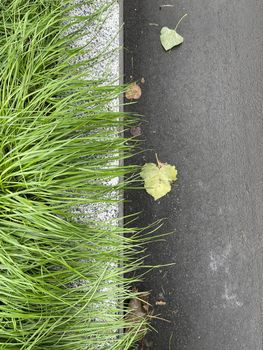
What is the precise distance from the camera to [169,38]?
2.26 meters

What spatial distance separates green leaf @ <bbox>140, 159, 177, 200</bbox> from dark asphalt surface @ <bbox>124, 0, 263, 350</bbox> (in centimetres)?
5

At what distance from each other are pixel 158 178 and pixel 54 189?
2.07 ft

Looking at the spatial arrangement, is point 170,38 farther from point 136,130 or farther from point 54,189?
point 54,189

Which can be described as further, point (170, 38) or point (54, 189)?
point (170, 38)

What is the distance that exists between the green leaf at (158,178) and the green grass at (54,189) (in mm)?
345

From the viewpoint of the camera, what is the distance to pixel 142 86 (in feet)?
7.45

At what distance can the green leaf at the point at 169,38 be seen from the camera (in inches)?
89.0

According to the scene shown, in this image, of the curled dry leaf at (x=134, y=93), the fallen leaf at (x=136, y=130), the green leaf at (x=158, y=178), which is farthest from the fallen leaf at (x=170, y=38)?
the green leaf at (x=158, y=178)

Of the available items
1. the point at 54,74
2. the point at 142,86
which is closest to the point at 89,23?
the point at 54,74

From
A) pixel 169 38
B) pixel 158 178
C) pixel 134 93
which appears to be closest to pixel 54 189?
pixel 158 178

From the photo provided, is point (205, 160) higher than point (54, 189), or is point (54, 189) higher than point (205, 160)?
point (54, 189)

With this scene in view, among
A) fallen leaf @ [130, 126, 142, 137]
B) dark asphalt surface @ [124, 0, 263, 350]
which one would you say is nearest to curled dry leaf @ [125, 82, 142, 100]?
dark asphalt surface @ [124, 0, 263, 350]

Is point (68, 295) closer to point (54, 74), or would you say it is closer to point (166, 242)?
point (166, 242)

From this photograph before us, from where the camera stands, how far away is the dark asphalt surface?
7.08ft
